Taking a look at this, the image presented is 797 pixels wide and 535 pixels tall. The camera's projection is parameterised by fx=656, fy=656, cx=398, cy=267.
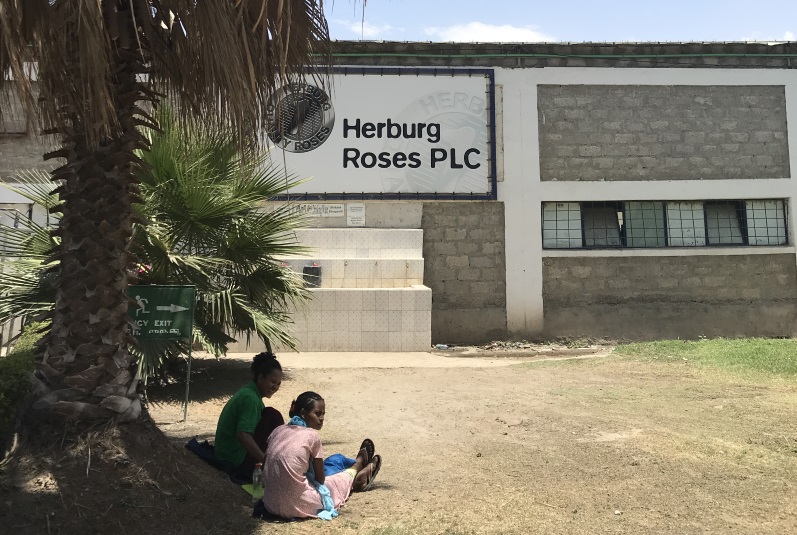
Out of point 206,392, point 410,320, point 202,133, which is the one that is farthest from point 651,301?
point 202,133

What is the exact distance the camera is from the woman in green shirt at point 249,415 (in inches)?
181

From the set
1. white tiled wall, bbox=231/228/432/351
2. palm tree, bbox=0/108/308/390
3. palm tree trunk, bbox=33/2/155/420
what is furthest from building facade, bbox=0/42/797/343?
palm tree trunk, bbox=33/2/155/420

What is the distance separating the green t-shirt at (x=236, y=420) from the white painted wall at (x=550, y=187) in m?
10.2

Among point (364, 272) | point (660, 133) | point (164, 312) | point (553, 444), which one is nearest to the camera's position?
point (553, 444)

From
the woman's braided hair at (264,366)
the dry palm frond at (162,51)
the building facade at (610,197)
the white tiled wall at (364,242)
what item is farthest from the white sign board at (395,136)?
the woman's braided hair at (264,366)

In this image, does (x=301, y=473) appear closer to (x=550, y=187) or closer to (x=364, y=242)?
(x=364, y=242)

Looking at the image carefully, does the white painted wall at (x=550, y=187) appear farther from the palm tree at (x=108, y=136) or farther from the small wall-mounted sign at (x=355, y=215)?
the palm tree at (x=108, y=136)

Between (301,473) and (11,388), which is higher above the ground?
(11,388)

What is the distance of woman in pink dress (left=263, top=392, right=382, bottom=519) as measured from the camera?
3.93 m

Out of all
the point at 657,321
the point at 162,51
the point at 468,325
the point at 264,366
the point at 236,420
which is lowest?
the point at 236,420

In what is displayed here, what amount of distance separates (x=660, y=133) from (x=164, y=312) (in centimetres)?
1213

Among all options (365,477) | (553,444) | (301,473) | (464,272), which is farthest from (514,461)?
(464,272)

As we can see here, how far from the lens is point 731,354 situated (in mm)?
10414

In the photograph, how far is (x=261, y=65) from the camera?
175 inches
